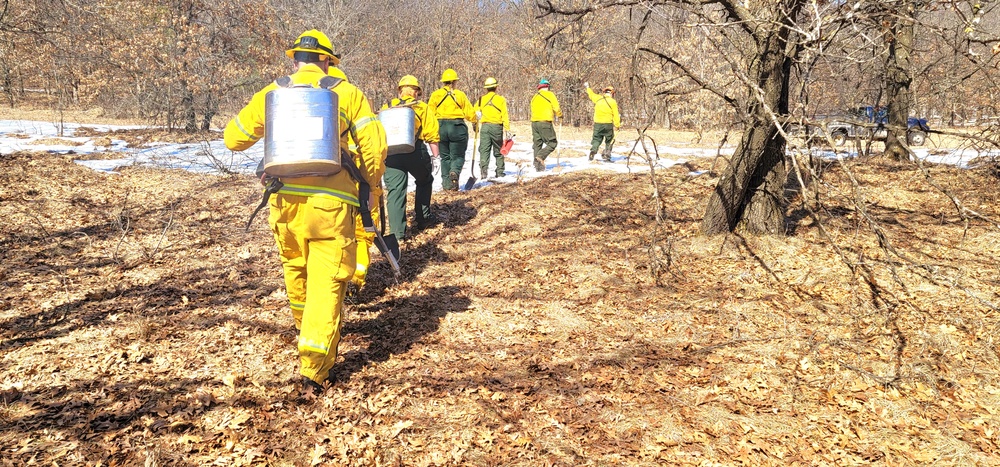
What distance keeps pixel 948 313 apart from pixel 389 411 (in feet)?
14.8

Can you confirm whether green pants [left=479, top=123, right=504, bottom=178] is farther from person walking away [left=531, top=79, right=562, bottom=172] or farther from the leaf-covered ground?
the leaf-covered ground

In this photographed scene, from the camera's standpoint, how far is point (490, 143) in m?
10.6

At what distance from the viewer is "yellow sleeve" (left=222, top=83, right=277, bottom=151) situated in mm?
3447

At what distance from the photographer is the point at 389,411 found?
3426mm

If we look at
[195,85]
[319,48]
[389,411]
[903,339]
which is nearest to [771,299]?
[903,339]

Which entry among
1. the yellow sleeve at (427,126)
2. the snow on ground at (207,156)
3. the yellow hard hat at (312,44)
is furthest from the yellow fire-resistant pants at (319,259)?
the snow on ground at (207,156)

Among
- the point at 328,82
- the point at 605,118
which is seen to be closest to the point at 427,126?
the point at 328,82

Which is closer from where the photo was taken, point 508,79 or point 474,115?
point 474,115

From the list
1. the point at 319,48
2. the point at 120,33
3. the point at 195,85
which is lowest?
the point at 319,48

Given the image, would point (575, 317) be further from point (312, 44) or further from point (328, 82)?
point (312, 44)

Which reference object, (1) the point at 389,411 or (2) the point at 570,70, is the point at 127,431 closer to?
(1) the point at 389,411

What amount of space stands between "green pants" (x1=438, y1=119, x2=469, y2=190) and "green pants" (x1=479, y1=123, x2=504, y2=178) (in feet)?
2.56

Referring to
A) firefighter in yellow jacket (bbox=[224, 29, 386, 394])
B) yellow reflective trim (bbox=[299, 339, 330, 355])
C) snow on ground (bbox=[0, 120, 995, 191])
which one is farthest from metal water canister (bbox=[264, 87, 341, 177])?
snow on ground (bbox=[0, 120, 995, 191])

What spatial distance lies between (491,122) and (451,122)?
3.72 ft
